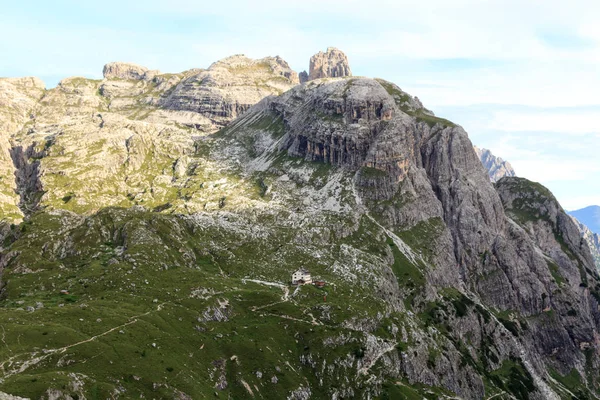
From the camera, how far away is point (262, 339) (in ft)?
543

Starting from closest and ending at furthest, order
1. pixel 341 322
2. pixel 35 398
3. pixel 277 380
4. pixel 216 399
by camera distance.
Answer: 1. pixel 35 398
2. pixel 216 399
3. pixel 277 380
4. pixel 341 322

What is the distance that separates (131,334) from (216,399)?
109ft

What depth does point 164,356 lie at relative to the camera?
133 meters

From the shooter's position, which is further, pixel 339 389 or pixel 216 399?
pixel 339 389

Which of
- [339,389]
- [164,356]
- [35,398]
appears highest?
[35,398]

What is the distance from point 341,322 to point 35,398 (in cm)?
11990

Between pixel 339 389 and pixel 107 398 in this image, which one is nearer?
pixel 107 398

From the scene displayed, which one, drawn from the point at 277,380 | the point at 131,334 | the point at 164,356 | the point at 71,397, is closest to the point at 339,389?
the point at 277,380

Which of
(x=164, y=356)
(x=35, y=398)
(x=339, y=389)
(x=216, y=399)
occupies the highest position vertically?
(x=35, y=398)

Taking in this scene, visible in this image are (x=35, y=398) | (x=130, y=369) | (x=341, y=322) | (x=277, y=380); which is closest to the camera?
(x=35, y=398)

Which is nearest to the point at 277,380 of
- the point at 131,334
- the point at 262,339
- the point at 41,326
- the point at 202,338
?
the point at 262,339

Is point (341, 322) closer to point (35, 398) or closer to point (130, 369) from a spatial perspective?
point (130, 369)

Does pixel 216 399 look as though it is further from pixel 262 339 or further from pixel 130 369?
pixel 262 339

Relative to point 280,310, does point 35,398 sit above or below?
above
